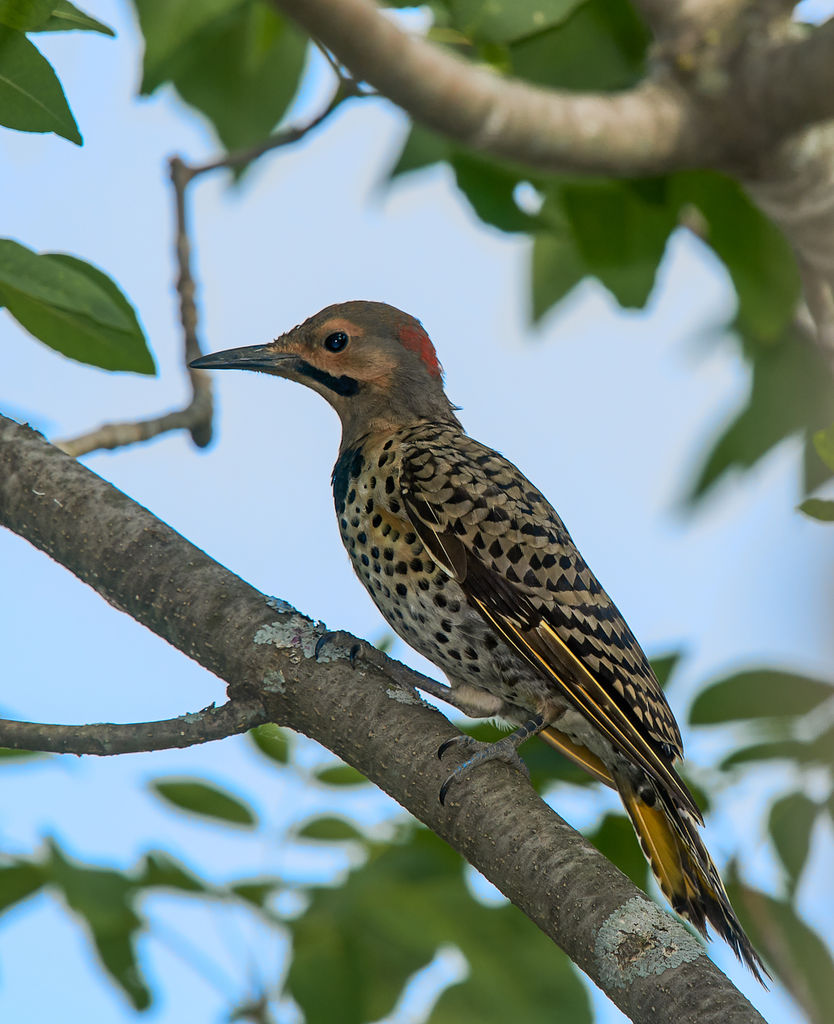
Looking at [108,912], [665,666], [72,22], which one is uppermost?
[72,22]

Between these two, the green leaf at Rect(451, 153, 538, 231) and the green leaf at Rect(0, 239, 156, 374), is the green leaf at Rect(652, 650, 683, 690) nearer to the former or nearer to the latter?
the green leaf at Rect(451, 153, 538, 231)

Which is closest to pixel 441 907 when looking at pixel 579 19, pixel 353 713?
pixel 353 713

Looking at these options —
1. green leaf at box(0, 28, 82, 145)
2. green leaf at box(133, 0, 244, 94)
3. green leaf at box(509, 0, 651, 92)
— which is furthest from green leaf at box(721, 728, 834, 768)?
green leaf at box(133, 0, 244, 94)

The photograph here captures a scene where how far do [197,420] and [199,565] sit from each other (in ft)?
1.91

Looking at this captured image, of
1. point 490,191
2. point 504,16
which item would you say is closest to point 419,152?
point 490,191

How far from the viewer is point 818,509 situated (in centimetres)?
194

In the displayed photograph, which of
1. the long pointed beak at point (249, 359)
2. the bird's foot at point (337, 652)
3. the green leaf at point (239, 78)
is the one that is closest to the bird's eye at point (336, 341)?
the long pointed beak at point (249, 359)

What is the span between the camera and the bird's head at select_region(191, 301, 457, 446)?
12.7ft

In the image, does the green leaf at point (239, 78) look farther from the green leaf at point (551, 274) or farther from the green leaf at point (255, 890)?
the green leaf at point (255, 890)

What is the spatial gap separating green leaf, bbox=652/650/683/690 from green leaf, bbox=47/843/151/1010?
1322 mm

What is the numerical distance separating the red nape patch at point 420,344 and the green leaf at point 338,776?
144 cm

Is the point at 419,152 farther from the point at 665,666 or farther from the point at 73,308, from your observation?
the point at 73,308

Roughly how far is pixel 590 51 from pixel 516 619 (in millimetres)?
1544

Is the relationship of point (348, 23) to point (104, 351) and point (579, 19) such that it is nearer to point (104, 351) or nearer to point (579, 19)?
point (104, 351)
